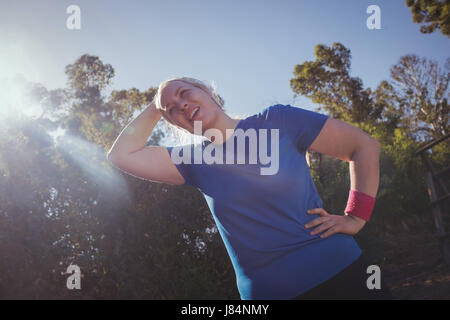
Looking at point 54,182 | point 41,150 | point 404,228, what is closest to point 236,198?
point 54,182

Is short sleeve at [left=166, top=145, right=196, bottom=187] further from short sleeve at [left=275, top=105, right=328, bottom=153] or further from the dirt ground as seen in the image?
A: the dirt ground

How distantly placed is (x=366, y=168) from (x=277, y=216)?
530 mm

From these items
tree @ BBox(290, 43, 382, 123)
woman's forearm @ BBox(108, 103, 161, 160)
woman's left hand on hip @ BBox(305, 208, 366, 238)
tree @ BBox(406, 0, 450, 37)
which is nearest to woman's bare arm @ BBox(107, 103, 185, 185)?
woman's forearm @ BBox(108, 103, 161, 160)

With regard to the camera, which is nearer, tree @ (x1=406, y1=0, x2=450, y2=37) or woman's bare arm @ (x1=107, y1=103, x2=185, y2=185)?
woman's bare arm @ (x1=107, y1=103, x2=185, y2=185)

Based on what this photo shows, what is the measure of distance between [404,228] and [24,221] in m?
8.68

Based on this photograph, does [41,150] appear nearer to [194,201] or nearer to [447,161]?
Answer: [194,201]

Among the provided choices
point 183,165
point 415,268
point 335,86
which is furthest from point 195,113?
point 335,86

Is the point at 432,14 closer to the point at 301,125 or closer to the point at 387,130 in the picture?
the point at 387,130

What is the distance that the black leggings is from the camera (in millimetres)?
1316

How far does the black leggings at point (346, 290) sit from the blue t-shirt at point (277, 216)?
1.0 inches

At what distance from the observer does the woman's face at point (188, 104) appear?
5.58 ft

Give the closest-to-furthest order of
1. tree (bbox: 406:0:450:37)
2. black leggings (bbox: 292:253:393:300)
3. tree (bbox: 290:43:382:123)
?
black leggings (bbox: 292:253:393:300) → tree (bbox: 406:0:450:37) → tree (bbox: 290:43:382:123)

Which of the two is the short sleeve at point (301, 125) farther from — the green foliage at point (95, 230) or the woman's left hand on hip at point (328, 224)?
the green foliage at point (95, 230)

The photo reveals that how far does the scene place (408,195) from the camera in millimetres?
8891
